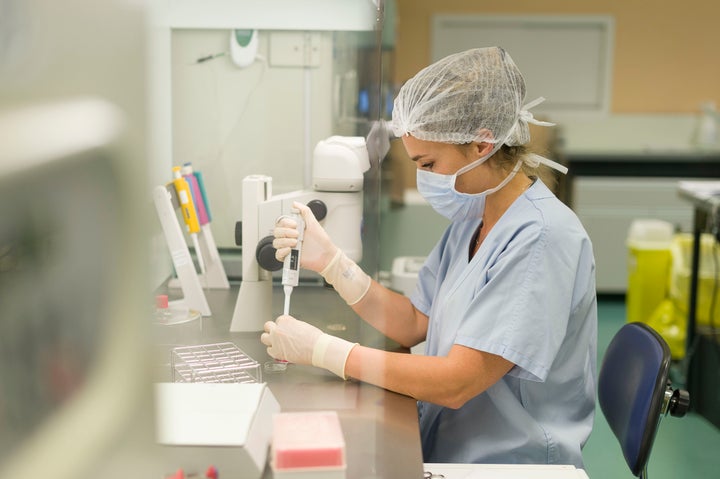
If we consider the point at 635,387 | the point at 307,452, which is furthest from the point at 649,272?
the point at 307,452

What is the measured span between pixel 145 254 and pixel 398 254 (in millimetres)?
2222

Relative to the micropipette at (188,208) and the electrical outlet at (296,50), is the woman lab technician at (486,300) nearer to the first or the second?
the micropipette at (188,208)

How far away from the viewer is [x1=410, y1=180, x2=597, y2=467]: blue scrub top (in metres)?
1.26

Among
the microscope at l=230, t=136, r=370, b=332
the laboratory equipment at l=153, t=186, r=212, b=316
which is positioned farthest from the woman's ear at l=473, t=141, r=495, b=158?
the laboratory equipment at l=153, t=186, r=212, b=316

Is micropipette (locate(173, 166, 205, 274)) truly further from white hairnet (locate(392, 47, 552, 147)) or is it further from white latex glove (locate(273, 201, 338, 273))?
white hairnet (locate(392, 47, 552, 147))

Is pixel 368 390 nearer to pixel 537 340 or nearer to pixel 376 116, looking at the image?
pixel 537 340

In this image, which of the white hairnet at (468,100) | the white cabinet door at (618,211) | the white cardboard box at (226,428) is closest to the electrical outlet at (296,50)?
the white hairnet at (468,100)

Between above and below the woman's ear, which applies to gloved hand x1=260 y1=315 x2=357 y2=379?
below

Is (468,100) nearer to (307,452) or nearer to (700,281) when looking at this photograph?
(307,452)

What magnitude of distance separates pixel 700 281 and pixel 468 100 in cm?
237

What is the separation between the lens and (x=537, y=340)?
4.13 feet

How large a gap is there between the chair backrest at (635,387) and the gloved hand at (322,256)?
0.53 meters

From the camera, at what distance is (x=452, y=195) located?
1.44 metres

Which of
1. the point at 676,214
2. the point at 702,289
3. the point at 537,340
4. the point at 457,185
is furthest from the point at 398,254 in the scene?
the point at 676,214
